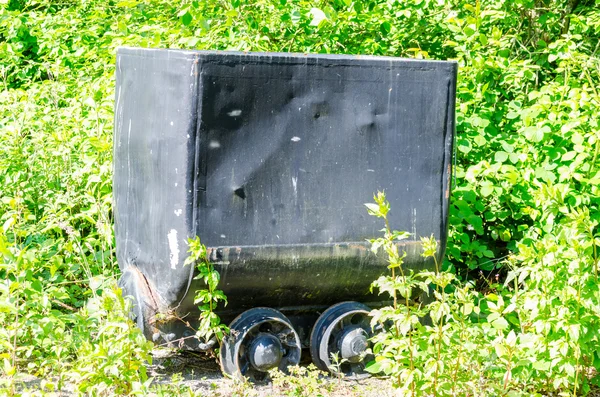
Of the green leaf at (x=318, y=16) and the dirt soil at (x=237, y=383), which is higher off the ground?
the green leaf at (x=318, y=16)

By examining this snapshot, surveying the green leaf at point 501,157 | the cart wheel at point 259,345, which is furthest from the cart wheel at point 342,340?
the green leaf at point 501,157

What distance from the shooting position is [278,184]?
3.87m

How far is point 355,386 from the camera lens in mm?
4035

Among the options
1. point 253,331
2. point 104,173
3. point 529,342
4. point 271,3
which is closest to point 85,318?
point 253,331

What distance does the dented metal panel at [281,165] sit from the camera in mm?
3729

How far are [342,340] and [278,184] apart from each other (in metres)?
0.81

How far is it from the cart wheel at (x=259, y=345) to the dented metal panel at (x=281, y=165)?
0.11 metres

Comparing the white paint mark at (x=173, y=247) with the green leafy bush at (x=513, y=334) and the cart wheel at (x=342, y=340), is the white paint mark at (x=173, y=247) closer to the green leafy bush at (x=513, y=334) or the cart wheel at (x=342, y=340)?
the cart wheel at (x=342, y=340)

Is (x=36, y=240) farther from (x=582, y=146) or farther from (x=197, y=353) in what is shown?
(x=582, y=146)

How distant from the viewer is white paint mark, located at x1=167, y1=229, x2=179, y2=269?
3.79 metres

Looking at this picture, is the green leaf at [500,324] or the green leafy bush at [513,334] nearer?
the green leafy bush at [513,334]

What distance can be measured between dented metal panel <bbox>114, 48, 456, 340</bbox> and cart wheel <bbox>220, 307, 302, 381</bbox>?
11cm

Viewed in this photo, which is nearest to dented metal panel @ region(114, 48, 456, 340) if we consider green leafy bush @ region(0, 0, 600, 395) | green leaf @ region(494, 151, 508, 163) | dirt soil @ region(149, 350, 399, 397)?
dirt soil @ region(149, 350, 399, 397)

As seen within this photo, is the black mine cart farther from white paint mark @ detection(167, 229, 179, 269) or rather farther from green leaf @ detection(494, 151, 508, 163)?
green leaf @ detection(494, 151, 508, 163)
